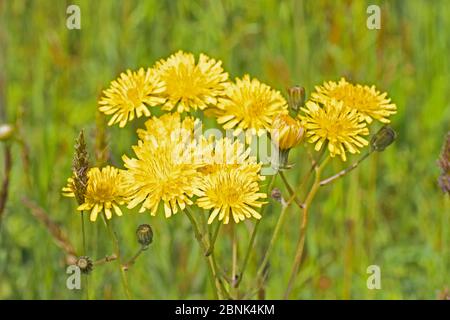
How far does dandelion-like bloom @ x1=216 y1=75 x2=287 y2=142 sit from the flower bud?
0.53 feet

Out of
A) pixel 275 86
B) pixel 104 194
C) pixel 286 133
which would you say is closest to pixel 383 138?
pixel 286 133

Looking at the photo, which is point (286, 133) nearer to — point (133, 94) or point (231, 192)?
point (231, 192)

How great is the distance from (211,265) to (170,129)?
0.22 m

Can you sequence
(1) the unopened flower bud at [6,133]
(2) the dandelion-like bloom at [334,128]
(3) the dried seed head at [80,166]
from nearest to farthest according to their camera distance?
(3) the dried seed head at [80,166]
(2) the dandelion-like bloom at [334,128]
(1) the unopened flower bud at [6,133]

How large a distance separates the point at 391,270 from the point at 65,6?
1.33 meters

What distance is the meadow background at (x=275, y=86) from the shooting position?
1969 mm

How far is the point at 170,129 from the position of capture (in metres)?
1.26

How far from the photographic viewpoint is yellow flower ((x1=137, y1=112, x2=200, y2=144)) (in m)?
1.22

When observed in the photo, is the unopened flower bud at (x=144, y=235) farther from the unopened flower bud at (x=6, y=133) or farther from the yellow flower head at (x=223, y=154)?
the unopened flower bud at (x=6, y=133)

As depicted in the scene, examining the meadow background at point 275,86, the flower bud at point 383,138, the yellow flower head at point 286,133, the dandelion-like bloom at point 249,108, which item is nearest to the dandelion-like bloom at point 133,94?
the dandelion-like bloom at point 249,108

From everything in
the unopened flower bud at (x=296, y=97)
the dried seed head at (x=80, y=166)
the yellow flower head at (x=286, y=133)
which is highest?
the unopened flower bud at (x=296, y=97)

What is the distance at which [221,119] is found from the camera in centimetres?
130
